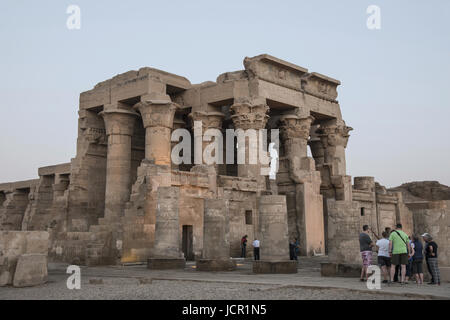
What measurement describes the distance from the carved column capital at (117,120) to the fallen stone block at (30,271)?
49.6 feet

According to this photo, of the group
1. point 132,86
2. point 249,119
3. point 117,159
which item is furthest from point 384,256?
point 132,86

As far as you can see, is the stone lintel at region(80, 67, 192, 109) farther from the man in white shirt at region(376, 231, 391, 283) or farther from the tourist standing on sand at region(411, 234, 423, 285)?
the tourist standing on sand at region(411, 234, 423, 285)

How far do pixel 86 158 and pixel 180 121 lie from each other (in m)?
5.75

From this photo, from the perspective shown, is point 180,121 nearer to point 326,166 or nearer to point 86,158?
point 86,158

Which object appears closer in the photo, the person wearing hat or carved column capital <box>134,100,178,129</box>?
the person wearing hat

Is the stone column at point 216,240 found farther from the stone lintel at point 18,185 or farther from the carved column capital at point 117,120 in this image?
the stone lintel at point 18,185

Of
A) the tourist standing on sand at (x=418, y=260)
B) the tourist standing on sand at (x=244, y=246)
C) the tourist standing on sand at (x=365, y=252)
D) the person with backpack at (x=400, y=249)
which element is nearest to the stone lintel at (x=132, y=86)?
the tourist standing on sand at (x=244, y=246)

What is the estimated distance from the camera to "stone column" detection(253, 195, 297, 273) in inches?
549

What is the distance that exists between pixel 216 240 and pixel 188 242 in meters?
5.08

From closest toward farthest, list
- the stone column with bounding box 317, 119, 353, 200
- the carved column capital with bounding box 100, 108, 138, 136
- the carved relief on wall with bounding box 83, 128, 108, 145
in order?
the carved column capital with bounding box 100, 108, 138, 136 → the carved relief on wall with bounding box 83, 128, 108, 145 → the stone column with bounding box 317, 119, 353, 200

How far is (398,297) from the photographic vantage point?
8320mm

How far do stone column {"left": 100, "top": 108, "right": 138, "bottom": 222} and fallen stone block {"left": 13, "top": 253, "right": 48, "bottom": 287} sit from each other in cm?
1337

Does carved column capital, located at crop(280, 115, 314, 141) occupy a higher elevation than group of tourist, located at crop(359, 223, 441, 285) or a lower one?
higher

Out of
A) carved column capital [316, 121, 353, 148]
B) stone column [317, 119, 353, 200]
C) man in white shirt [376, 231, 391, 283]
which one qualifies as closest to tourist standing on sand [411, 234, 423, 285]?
man in white shirt [376, 231, 391, 283]
